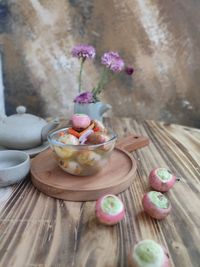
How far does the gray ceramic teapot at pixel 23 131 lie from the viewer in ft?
2.80

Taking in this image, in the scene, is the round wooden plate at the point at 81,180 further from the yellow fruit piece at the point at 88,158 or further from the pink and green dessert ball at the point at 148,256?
the pink and green dessert ball at the point at 148,256

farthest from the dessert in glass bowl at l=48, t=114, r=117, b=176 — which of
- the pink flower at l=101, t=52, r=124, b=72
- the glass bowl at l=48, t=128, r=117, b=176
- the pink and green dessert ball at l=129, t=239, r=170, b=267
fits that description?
the pink flower at l=101, t=52, r=124, b=72

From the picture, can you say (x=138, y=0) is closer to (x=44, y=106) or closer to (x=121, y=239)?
(x=44, y=106)

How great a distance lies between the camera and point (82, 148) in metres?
0.64

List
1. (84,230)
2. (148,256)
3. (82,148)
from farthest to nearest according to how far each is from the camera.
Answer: (82,148) → (84,230) → (148,256)

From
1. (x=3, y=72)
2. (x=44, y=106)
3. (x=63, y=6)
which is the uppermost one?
(x=63, y=6)

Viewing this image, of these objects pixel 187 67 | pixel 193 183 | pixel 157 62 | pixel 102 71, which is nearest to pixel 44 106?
pixel 102 71

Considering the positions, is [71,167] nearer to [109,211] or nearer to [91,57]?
[109,211]

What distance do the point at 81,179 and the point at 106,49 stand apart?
34.0 inches

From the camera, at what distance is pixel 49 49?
4.42 ft

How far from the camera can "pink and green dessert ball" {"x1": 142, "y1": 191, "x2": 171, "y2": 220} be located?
21.6 inches

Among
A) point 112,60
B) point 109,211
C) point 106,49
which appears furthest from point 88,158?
point 106,49

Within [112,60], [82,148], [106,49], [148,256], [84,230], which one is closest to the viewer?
[148,256]

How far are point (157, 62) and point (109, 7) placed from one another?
1.18ft
